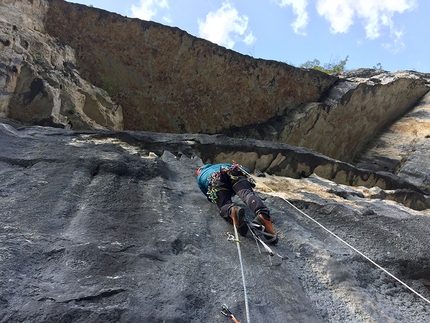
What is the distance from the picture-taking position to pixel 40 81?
618cm

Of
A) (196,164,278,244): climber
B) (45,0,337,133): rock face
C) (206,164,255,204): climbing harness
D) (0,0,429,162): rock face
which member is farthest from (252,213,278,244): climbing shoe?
(45,0,337,133): rock face

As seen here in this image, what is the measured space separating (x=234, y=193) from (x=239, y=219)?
2.13 ft

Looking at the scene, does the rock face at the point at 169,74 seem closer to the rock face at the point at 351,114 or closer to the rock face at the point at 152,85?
the rock face at the point at 152,85

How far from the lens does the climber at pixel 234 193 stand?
134 inches

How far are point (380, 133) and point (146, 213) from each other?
1282cm

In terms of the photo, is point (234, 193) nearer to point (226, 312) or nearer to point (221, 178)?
point (221, 178)

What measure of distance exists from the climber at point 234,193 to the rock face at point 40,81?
3.52 meters

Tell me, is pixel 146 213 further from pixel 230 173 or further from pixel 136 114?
pixel 136 114

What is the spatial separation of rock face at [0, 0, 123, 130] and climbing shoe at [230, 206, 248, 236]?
4.17 metres

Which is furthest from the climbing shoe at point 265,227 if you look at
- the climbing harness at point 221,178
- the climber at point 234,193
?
the climbing harness at point 221,178

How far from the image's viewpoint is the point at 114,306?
218 centimetres

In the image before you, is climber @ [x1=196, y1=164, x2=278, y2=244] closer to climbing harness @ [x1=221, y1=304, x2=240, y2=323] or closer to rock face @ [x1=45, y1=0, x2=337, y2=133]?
climbing harness @ [x1=221, y1=304, x2=240, y2=323]

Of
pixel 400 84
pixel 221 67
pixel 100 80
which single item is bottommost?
pixel 100 80

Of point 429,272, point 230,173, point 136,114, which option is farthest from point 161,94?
point 429,272
